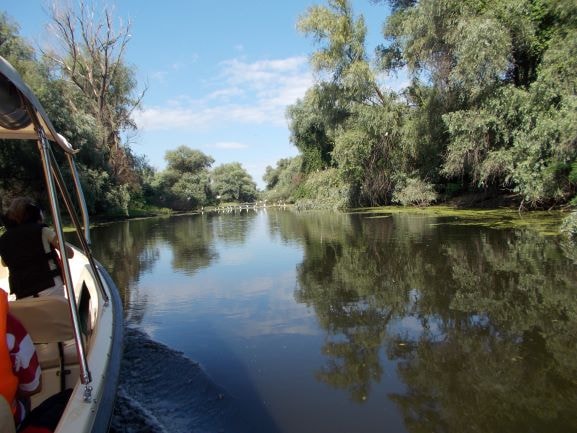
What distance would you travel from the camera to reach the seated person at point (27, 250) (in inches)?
146

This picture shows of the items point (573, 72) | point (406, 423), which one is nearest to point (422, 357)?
point (406, 423)

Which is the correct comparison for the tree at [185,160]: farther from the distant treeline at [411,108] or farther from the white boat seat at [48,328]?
the white boat seat at [48,328]

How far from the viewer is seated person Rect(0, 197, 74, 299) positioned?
371 centimetres

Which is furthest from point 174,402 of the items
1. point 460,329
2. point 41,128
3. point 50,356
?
point 460,329

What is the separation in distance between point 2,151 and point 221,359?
23.8 m

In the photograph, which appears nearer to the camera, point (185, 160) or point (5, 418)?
point (5, 418)

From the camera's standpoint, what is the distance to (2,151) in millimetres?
23062

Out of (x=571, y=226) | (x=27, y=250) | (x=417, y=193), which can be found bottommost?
(x=571, y=226)

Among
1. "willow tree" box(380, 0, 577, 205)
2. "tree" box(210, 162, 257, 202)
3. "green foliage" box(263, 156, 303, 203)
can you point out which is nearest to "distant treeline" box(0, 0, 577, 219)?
"willow tree" box(380, 0, 577, 205)

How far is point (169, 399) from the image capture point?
13.1 ft

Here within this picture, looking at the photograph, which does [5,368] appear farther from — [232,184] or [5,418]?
[232,184]

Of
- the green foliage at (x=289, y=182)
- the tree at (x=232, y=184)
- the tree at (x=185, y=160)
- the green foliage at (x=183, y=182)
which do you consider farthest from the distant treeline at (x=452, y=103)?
the tree at (x=232, y=184)

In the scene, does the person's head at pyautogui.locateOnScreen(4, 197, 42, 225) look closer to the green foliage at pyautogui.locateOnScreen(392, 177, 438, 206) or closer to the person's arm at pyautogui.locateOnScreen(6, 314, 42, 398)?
the person's arm at pyautogui.locateOnScreen(6, 314, 42, 398)

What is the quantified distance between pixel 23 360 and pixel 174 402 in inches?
78.9
